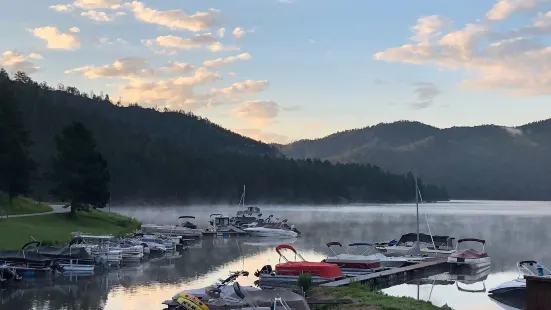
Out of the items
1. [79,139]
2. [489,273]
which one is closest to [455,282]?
[489,273]

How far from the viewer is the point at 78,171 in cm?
6450

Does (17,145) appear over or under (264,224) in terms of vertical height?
over

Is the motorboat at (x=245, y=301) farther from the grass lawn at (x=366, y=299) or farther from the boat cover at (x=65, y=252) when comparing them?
the boat cover at (x=65, y=252)

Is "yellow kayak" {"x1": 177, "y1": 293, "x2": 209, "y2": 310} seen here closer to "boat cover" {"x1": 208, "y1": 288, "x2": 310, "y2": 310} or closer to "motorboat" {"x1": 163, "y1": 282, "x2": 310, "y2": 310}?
"motorboat" {"x1": 163, "y1": 282, "x2": 310, "y2": 310}

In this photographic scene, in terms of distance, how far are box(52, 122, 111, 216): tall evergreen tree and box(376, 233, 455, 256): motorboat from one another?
27.3m

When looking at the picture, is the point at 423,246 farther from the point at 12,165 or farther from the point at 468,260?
the point at 12,165

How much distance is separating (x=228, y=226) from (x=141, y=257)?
34024 millimetres

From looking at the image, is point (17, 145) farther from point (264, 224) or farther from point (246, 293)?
point (246, 293)

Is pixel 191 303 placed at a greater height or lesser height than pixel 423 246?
greater

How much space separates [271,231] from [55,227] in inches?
1120

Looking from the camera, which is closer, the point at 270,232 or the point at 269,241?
the point at 269,241

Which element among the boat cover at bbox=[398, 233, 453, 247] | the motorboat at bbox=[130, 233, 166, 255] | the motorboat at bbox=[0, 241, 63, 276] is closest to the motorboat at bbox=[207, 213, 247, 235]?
the motorboat at bbox=[130, 233, 166, 255]

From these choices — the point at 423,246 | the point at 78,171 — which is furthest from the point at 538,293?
the point at 78,171

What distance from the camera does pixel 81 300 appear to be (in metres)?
31.6
